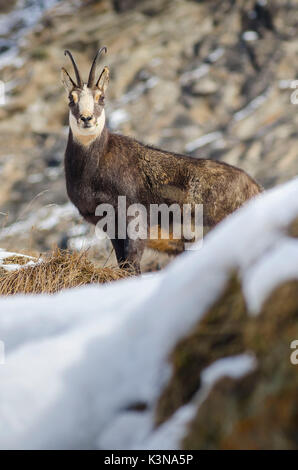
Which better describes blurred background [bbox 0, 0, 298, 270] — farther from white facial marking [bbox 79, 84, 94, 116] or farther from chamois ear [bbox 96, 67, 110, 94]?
white facial marking [bbox 79, 84, 94, 116]

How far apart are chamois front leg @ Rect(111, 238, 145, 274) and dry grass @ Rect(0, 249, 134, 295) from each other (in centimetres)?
54

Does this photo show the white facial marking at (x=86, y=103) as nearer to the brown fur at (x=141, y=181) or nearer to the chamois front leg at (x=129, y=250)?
the brown fur at (x=141, y=181)

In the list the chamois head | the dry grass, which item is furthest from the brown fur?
the dry grass

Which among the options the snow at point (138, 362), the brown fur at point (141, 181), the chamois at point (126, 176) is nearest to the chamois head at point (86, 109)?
the chamois at point (126, 176)

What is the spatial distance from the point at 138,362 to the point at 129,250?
155 inches

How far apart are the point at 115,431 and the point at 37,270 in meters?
3.20

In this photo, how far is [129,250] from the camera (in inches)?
228

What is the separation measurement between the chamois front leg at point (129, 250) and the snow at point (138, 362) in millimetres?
3790

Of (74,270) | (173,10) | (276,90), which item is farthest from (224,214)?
(173,10)

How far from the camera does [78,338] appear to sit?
77.8 inches

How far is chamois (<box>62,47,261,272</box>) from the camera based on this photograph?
224 inches

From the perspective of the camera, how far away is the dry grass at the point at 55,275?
4.69 metres

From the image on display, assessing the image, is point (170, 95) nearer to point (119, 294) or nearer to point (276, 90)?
point (276, 90)

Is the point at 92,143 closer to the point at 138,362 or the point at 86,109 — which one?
the point at 86,109
